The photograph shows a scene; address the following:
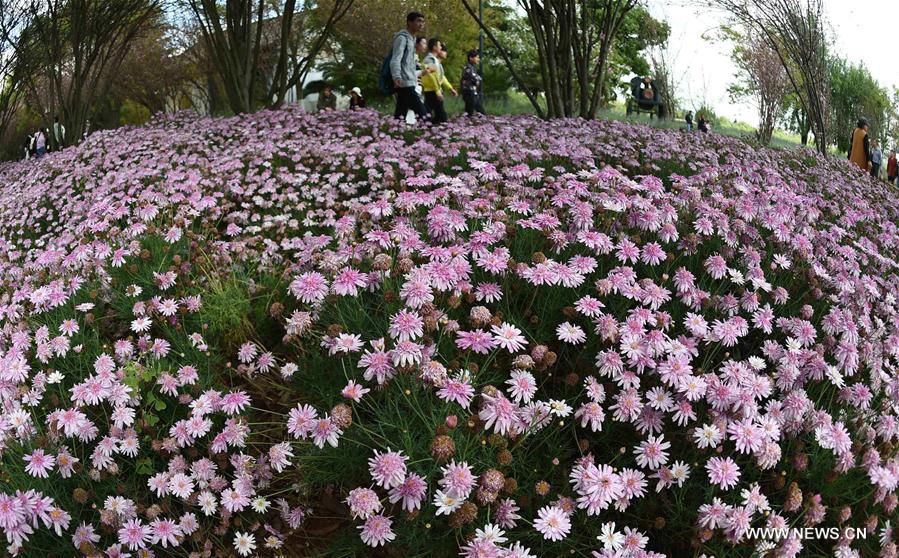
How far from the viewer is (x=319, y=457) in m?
2.00

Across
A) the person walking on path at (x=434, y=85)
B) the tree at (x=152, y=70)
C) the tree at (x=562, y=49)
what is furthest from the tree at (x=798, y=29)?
the tree at (x=152, y=70)

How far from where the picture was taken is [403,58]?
764cm

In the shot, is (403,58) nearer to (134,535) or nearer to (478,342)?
(478,342)

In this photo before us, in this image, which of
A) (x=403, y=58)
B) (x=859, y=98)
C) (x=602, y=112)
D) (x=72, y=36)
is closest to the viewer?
(x=403, y=58)

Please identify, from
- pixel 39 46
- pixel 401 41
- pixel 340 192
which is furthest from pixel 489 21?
pixel 340 192

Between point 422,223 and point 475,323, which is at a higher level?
point 422,223

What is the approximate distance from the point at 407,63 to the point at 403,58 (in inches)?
3.1

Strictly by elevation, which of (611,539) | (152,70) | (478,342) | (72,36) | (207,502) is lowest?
(207,502)

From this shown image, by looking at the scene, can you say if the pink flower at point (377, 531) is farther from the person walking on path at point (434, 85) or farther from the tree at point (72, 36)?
the tree at point (72, 36)

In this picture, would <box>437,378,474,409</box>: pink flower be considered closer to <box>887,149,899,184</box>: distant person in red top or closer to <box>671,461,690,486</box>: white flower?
<box>671,461,690,486</box>: white flower

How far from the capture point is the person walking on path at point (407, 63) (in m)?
7.52

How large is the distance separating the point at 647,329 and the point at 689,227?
973 mm

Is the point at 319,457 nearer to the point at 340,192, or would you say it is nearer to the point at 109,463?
the point at 109,463


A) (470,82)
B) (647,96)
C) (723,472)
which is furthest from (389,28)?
(723,472)
